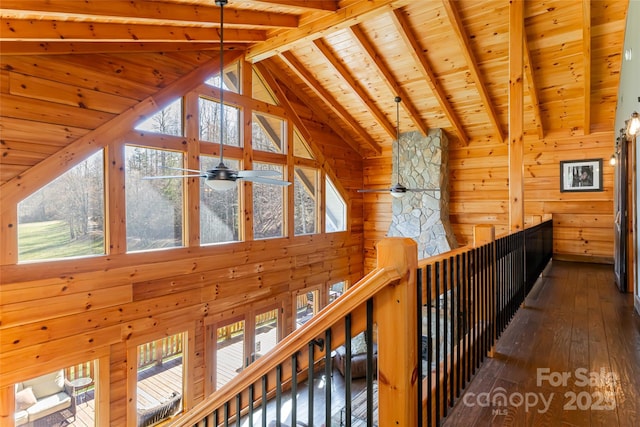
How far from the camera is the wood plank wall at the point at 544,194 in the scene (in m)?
5.93

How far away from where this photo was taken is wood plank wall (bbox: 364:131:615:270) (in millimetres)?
5930

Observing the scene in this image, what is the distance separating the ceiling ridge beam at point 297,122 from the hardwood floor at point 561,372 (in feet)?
15.7

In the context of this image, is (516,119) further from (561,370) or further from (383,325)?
(383,325)

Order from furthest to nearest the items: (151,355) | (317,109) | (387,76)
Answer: (317,109) → (387,76) → (151,355)

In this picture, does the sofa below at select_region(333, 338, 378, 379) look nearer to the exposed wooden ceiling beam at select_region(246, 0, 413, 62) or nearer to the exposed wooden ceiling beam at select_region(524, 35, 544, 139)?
the exposed wooden ceiling beam at select_region(524, 35, 544, 139)

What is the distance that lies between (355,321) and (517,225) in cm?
326

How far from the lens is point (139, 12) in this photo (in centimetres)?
331

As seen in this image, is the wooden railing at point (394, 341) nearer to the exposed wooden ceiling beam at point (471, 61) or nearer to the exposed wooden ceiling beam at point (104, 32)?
the exposed wooden ceiling beam at point (471, 61)

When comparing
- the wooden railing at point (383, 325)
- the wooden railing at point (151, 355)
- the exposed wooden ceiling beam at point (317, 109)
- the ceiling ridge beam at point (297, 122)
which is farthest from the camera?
the exposed wooden ceiling beam at point (317, 109)

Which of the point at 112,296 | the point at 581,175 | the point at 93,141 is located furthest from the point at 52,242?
the point at 581,175

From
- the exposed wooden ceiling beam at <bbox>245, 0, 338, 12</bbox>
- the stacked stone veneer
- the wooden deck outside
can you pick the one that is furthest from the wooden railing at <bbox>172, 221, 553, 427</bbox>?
the stacked stone veneer

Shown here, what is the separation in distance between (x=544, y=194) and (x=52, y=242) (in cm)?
790

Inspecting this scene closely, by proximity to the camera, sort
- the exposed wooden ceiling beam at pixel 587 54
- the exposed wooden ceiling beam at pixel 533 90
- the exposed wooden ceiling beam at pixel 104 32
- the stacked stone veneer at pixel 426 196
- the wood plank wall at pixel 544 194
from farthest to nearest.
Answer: the stacked stone veneer at pixel 426 196 < the wood plank wall at pixel 544 194 < the exposed wooden ceiling beam at pixel 533 90 < the exposed wooden ceiling beam at pixel 587 54 < the exposed wooden ceiling beam at pixel 104 32


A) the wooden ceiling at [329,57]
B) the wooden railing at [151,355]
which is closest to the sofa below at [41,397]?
the wooden railing at [151,355]
